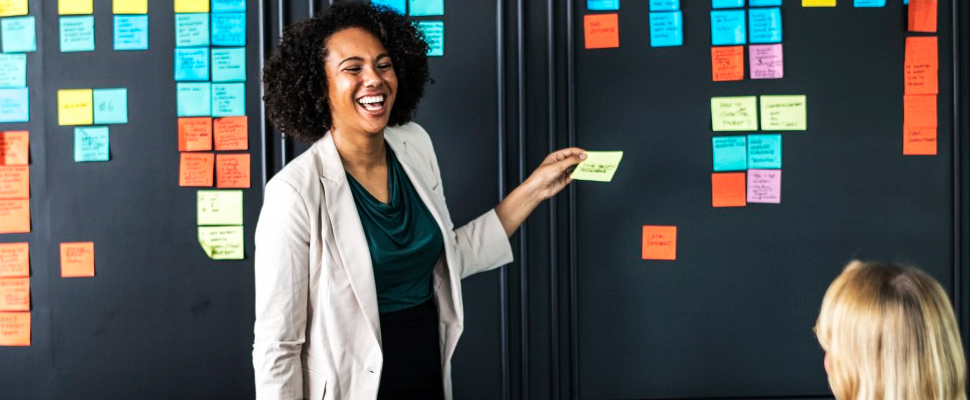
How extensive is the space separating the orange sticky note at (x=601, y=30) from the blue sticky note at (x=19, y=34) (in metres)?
1.69

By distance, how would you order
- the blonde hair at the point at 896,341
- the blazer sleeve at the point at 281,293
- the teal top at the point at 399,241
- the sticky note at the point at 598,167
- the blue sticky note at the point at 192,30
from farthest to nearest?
the blue sticky note at the point at 192,30, the sticky note at the point at 598,167, the teal top at the point at 399,241, the blazer sleeve at the point at 281,293, the blonde hair at the point at 896,341

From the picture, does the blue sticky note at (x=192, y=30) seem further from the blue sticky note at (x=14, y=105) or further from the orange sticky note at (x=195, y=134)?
the blue sticky note at (x=14, y=105)

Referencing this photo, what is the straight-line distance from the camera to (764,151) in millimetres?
2383

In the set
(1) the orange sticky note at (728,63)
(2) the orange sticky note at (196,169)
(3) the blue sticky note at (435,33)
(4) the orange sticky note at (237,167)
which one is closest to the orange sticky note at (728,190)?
(1) the orange sticky note at (728,63)

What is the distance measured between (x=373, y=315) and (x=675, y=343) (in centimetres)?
115

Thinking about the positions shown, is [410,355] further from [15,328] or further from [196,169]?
[15,328]

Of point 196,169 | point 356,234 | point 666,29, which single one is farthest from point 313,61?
point 666,29

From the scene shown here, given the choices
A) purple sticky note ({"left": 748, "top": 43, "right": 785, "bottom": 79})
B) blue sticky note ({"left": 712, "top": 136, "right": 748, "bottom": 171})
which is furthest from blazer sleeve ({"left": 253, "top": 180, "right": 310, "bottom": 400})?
purple sticky note ({"left": 748, "top": 43, "right": 785, "bottom": 79})

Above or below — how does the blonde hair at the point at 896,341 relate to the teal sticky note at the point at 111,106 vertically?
below

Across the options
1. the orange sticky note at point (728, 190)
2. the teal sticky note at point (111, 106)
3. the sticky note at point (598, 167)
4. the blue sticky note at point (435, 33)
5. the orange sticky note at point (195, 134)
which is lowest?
the orange sticky note at point (728, 190)

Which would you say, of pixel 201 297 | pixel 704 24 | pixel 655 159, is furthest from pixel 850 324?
pixel 201 297

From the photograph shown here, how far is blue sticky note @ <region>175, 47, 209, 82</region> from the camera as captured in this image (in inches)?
92.0

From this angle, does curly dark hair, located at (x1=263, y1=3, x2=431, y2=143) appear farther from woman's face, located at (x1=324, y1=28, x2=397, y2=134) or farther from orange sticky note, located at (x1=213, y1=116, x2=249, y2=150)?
Result: orange sticky note, located at (x1=213, y1=116, x2=249, y2=150)

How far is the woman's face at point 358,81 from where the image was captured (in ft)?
5.78
